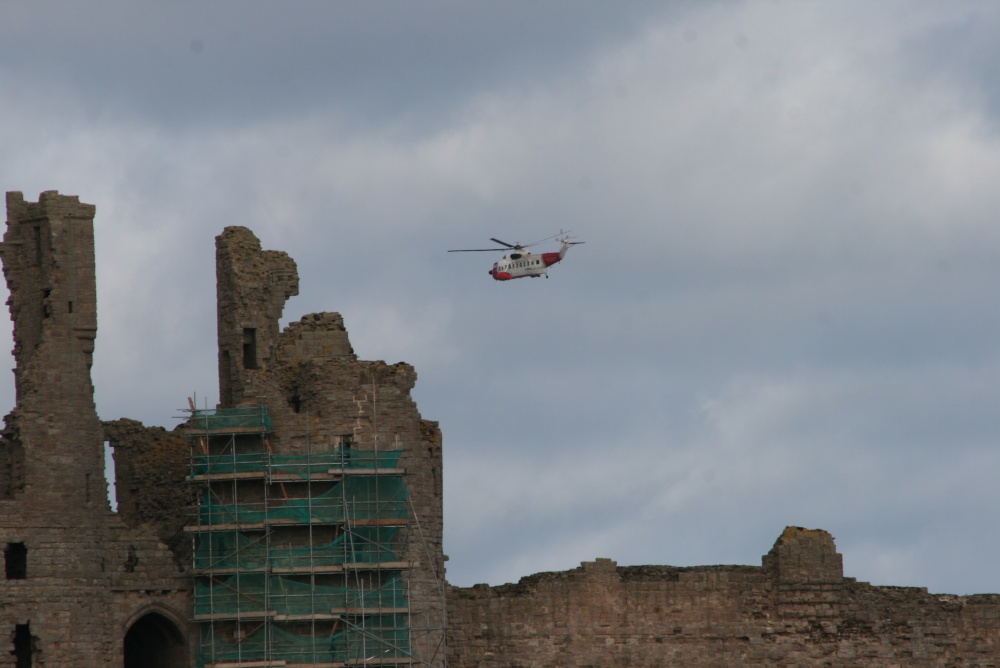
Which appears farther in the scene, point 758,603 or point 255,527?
point 758,603

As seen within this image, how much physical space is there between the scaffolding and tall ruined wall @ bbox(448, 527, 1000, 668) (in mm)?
3736

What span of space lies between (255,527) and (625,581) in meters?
9.44

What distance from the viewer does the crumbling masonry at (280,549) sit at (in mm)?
68812

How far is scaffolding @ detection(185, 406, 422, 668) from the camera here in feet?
226

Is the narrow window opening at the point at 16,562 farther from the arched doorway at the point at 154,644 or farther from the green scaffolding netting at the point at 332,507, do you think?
the green scaffolding netting at the point at 332,507

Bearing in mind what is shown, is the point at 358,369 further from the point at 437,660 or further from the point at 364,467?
the point at 437,660

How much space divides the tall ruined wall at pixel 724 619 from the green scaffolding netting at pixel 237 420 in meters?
6.44

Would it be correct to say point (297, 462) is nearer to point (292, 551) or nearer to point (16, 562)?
point (292, 551)

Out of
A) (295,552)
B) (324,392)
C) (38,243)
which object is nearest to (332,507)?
(295,552)

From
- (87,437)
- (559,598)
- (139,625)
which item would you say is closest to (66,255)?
(87,437)

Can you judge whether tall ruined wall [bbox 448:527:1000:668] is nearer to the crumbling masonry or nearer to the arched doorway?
the crumbling masonry

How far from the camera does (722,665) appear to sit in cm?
7338

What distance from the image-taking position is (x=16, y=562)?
68812mm

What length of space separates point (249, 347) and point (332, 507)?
484 cm
